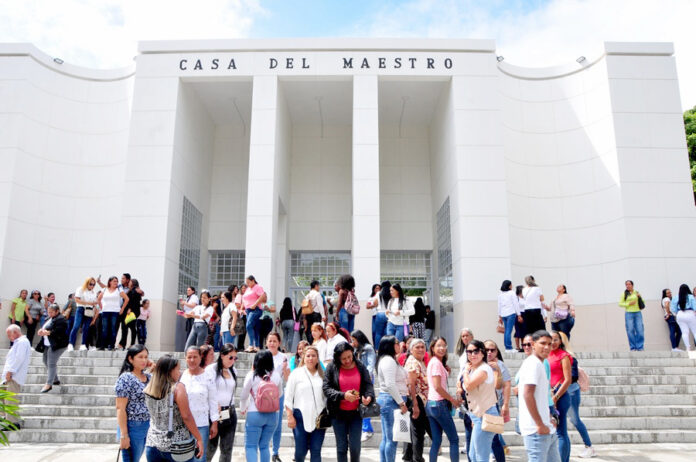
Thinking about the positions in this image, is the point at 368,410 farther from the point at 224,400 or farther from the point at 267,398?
the point at 224,400

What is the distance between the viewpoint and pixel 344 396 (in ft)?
16.1

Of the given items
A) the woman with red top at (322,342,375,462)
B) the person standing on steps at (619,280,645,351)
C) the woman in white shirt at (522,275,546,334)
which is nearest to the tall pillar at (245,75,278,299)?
the woman in white shirt at (522,275,546,334)

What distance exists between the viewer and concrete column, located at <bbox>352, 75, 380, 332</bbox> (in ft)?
45.3

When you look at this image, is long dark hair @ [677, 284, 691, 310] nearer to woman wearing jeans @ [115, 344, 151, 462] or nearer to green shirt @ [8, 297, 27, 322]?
woman wearing jeans @ [115, 344, 151, 462]

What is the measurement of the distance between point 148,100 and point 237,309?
24.8 feet

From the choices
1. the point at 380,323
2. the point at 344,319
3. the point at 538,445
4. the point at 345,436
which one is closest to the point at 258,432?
the point at 345,436

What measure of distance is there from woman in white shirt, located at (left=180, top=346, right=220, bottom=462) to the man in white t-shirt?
115 inches

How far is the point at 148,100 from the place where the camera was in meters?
14.9

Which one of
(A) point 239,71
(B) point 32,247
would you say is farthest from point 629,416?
(B) point 32,247

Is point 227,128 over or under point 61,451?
over

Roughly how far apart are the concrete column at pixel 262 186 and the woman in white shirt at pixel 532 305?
20.8 ft

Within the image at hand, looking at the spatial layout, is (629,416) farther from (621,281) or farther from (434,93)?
(434,93)

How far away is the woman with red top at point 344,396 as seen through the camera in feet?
16.3

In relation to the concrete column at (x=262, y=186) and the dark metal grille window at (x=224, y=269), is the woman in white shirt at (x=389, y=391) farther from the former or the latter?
the dark metal grille window at (x=224, y=269)
